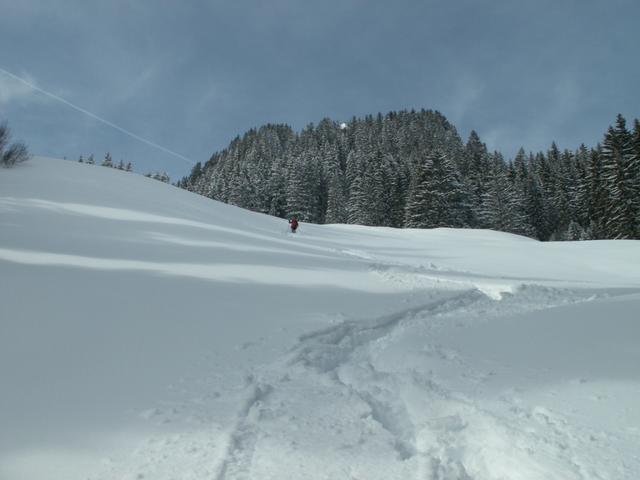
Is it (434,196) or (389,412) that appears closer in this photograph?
(389,412)

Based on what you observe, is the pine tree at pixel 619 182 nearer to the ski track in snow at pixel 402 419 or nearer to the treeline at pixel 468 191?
the treeline at pixel 468 191

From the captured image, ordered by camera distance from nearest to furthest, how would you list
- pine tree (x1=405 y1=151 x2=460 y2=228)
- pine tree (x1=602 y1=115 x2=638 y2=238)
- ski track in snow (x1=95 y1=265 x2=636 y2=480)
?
ski track in snow (x1=95 y1=265 x2=636 y2=480)
pine tree (x1=602 y1=115 x2=638 y2=238)
pine tree (x1=405 y1=151 x2=460 y2=228)

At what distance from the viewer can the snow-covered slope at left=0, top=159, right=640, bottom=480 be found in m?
3.09

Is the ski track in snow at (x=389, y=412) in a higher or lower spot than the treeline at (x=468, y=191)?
lower

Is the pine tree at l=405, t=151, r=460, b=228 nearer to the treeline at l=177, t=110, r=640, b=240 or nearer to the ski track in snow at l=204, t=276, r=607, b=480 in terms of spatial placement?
the treeline at l=177, t=110, r=640, b=240

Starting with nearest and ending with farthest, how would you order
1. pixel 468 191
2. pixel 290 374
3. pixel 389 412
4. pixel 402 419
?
1. pixel 402 419
2. pixel 389 412
3. pixel 290 374
4. pixel 468 191

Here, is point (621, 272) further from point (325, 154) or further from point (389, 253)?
point (325, 154)

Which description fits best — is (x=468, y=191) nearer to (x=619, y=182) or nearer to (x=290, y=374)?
(x=619, y=182)

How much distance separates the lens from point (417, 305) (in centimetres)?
889

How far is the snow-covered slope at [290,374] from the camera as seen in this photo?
10.2 ft

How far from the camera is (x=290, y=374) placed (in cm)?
491

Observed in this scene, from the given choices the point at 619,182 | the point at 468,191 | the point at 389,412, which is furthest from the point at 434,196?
the point at 389,412

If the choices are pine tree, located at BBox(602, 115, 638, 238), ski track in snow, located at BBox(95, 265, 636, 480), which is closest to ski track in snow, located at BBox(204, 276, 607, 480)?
ski track in snow, located at BBox(95, 265, 636, 480)

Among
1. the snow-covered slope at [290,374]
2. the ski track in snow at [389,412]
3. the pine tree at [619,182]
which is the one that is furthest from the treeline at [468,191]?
the ski track in snow at [389,412]
